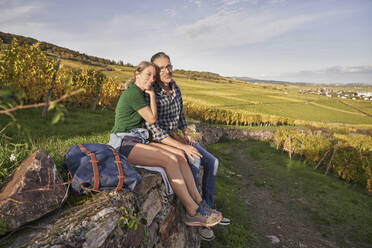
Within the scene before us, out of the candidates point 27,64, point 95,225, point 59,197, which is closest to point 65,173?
point 59,197

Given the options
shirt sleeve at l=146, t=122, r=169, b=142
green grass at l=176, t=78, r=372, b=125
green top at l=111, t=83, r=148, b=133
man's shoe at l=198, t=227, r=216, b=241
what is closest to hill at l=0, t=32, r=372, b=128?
green grass at l=176, t=78, r=372, b=125

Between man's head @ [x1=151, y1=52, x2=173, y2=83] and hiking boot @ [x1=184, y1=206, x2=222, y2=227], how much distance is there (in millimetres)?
2280

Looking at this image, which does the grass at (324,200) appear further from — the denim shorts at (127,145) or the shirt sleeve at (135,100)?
the shirt sleeve at (135,100)

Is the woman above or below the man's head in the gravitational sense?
below

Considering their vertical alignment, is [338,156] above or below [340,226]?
above

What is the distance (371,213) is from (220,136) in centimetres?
1348

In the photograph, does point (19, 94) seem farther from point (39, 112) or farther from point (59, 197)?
point (39, 112)

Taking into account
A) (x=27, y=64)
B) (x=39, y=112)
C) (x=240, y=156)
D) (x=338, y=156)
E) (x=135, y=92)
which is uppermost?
(x=27, y=64)

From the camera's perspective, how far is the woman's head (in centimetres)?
316

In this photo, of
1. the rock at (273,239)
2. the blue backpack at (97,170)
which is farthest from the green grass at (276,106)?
the blue backpack at (97,170)

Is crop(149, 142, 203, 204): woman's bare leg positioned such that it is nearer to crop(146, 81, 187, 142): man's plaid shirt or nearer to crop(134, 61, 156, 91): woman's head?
crop(146, 81, 187, 142): man's plaid shirt

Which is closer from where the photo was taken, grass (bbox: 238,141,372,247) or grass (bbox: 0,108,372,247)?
grass (bbox: 0,108,372,247)

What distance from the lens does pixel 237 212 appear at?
6.97m

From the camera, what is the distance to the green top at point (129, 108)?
3.04m
